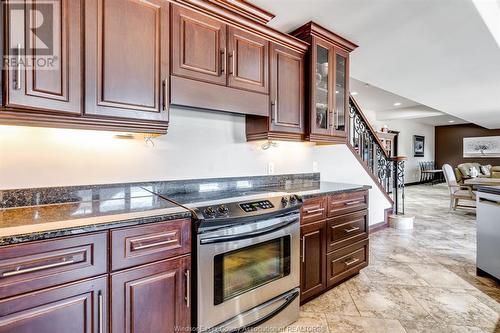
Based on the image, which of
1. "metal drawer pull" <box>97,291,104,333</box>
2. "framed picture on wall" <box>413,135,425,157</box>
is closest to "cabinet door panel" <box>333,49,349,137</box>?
"metal drawer pull" <box>97,291,104,333</box>

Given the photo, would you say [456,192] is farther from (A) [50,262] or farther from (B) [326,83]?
Answer: (A) [50,262]

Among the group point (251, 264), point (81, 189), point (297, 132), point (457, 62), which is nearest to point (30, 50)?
point (81, 189)

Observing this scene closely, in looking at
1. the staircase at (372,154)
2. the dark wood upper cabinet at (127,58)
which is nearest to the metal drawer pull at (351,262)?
the staircase at (372,154)

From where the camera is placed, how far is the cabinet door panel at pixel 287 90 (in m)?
2.36

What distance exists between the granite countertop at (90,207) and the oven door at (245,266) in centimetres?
27

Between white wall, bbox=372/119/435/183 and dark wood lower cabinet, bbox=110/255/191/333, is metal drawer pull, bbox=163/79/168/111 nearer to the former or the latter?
dark wood lower cabinet, bbox=110/255/191/333

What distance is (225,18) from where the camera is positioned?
79.5 inches

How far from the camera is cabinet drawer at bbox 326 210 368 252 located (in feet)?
7.79

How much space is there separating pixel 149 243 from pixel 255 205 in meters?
0.71

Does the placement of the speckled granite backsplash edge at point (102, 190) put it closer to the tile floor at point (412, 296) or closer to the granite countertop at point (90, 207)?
the granite countertop at point (90, 207)

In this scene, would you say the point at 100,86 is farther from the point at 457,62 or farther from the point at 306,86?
the point at 457,62

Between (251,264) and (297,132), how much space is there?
1.33 meters

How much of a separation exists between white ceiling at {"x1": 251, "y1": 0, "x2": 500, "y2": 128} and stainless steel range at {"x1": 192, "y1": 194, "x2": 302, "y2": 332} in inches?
66.4

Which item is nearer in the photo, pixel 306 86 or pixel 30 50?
pixel 30 50
